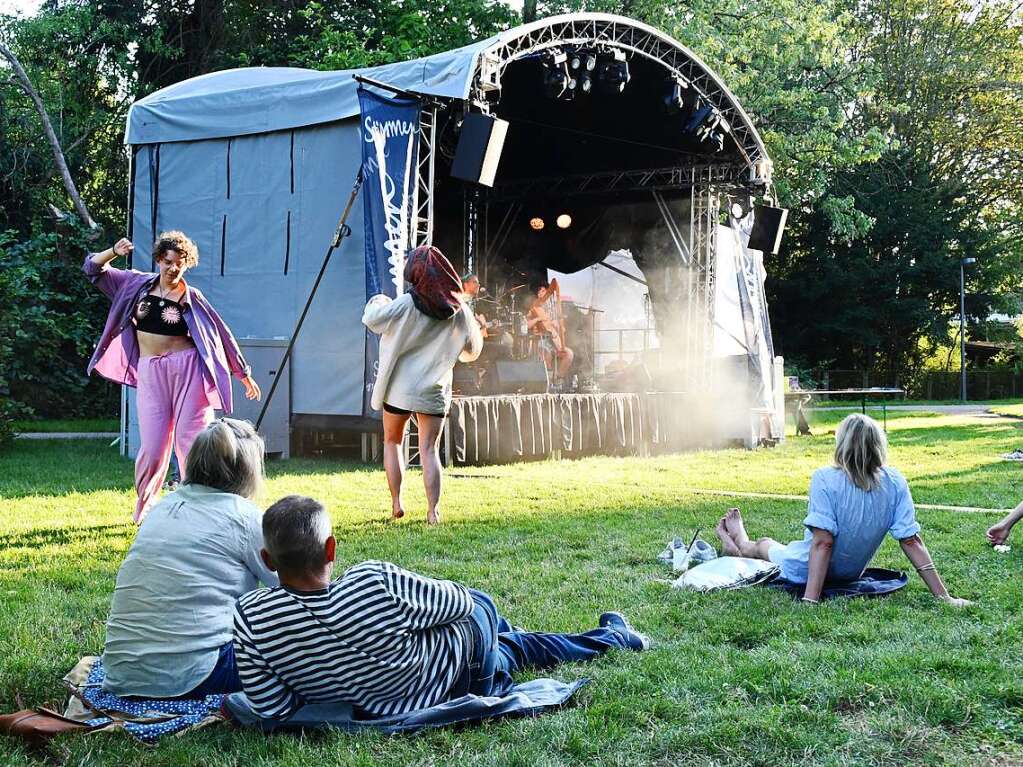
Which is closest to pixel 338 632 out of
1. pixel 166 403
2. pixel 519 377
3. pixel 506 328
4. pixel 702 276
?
pixel 166 403

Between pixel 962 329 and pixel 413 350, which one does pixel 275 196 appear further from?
pixel 962 329

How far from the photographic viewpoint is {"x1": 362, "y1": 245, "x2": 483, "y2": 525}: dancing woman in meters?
5.71

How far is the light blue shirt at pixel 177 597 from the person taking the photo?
268 cm

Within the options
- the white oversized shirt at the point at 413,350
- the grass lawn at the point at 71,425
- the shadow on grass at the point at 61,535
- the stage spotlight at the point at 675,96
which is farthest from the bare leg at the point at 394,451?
the grass lawn at the point at 71,425

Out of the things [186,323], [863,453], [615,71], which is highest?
[615,71]

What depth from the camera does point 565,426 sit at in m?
10.7

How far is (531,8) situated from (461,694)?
1984 centimetres

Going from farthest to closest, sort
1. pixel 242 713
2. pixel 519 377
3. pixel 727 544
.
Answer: pixel 519 377 < pixel 727 544 < pixel 242 713

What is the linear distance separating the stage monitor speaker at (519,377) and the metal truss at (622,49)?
9.40 feet

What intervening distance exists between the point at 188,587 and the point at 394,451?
10.4ft

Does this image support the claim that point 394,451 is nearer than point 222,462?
No

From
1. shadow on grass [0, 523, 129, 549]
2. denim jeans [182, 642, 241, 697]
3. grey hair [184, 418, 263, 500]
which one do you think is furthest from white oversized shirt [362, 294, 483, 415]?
denim jeans [182, 642, 241, 697]

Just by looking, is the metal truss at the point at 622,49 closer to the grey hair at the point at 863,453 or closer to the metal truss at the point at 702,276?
the metal truss at the point at 702,276

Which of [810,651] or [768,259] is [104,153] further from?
[768,259]
